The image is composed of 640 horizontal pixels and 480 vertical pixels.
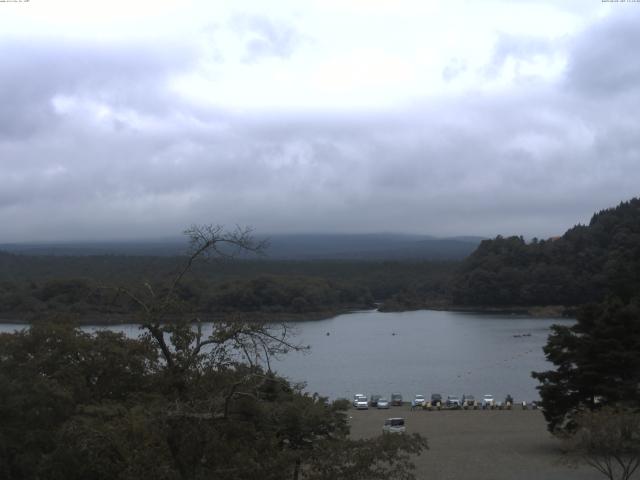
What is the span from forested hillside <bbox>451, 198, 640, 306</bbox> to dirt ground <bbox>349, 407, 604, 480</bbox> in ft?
135

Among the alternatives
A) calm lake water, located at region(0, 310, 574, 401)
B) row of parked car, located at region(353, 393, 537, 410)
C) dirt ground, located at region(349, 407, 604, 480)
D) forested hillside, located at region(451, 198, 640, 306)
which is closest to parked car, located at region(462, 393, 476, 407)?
row of parked car, located at region(353, 393, 537, 410)

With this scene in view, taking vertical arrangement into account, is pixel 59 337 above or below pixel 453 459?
above

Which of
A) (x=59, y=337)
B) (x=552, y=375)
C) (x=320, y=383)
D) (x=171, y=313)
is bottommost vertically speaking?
(x=320, y=383)

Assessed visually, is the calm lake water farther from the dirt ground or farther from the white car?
the dirt ground

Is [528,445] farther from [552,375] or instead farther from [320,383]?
[320,383]

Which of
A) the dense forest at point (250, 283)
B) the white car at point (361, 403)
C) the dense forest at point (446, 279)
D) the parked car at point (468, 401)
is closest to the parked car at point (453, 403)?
the parked car at point (468, 401)

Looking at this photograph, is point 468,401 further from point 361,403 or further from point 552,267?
point 552,267

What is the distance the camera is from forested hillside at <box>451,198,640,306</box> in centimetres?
6425

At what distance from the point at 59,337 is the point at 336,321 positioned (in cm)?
4975

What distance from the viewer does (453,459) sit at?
15.5m

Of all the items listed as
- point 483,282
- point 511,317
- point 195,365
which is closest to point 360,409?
point 195,365

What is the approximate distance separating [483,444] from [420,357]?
24276 millimetres

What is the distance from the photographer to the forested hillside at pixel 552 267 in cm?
6425

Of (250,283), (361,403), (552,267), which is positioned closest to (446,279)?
(552,267)
